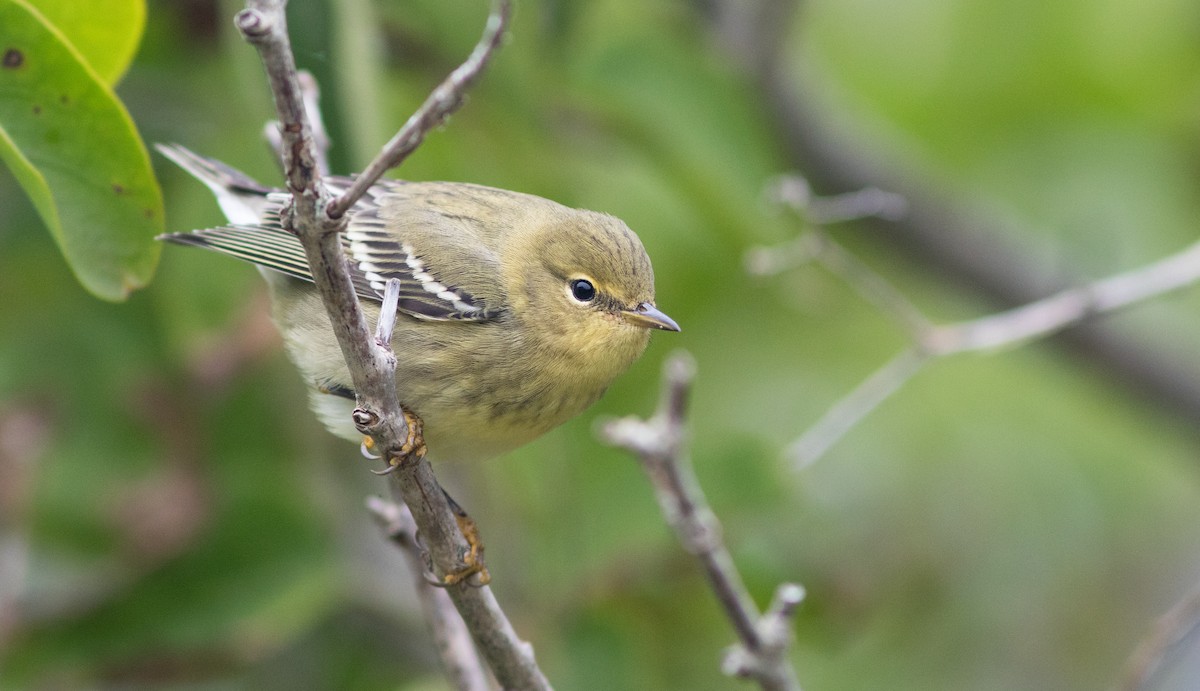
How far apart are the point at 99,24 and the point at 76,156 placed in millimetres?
289

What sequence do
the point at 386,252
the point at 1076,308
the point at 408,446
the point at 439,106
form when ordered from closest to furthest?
1. the point at 439,106
2. the point at 408,446
3. the point at 386,252
4. the point at 1076,308

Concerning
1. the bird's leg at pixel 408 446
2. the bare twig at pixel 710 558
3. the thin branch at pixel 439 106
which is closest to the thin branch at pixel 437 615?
the bird's leg at pixel 408 446

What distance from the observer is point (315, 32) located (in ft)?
9.57

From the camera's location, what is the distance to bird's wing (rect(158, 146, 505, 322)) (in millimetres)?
3098

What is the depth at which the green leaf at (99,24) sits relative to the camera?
2.46m

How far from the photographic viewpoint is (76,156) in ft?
Answer: 7.86

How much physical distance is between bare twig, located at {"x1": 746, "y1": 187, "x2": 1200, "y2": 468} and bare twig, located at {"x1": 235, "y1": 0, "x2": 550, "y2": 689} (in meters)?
1.47

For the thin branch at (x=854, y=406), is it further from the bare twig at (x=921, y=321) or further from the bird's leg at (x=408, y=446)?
the bird's leg at (x=408, y=446)

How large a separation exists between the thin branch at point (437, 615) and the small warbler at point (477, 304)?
22 centimetres

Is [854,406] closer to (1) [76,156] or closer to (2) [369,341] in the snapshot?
(2) [369,341]

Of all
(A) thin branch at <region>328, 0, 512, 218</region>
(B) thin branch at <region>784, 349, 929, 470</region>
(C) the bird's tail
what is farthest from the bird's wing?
(A) thin branch at <region>328, 0, 512, 218</region>

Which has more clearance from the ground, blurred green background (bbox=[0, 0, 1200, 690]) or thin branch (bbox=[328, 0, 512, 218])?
blurred green background (bbox=[0, 0, 1200, 690])

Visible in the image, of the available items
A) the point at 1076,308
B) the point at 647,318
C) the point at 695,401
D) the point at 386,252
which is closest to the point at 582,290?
the point at 647,318

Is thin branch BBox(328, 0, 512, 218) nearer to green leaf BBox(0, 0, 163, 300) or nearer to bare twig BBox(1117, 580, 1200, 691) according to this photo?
green leaf BBox(0, 0, 163, 300)
